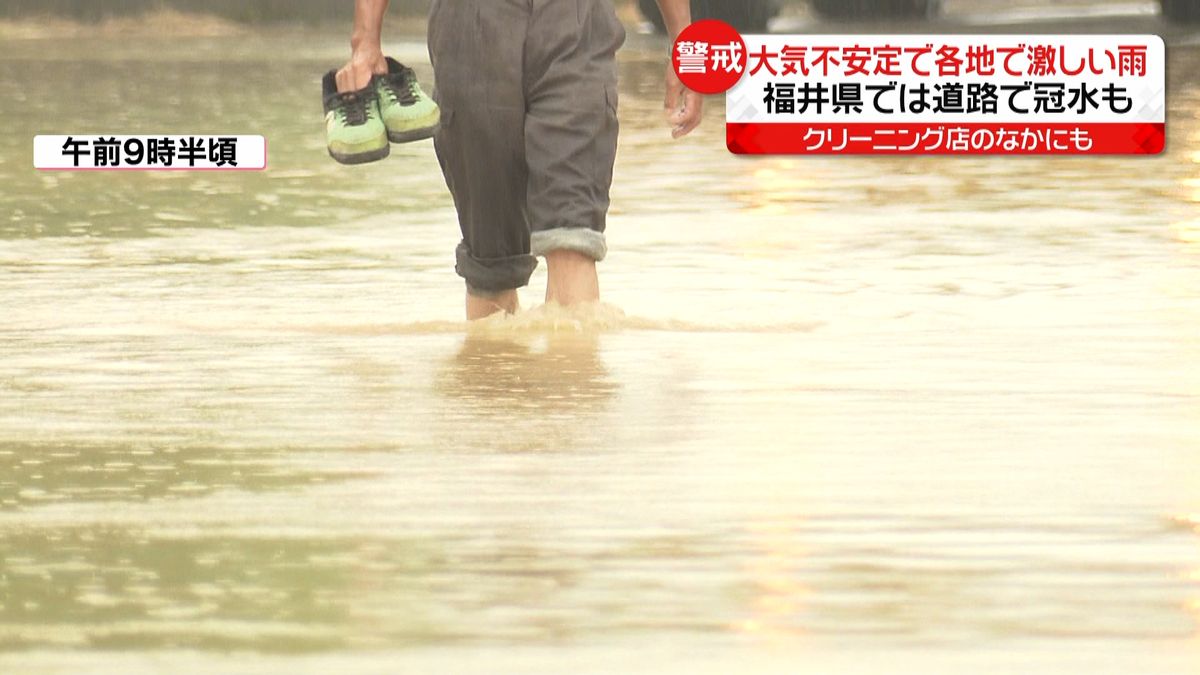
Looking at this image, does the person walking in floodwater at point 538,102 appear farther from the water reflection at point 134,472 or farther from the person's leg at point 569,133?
the water reflection at point 134,472

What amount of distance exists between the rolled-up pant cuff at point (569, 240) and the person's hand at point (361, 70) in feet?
1.57

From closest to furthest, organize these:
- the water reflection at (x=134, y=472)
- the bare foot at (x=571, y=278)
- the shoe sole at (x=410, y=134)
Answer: the water reflection at (x=134, y=472) → the shoe sole at (x=410, y=134) → the bare foot at (x=571, y=278)

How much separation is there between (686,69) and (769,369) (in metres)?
1.15

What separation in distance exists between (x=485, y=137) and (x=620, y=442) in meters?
1.89

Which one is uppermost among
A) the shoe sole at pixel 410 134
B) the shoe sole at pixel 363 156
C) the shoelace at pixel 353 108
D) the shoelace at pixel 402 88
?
the shoelace at pixel 402 88

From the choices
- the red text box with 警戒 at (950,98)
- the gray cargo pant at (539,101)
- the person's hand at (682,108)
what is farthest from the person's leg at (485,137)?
the red text box with 警戒 at (950,98)

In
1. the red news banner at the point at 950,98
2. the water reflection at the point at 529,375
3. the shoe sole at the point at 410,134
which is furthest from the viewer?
the red news banner at the point at 950,98

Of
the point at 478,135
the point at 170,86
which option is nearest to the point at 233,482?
the point at 478,135

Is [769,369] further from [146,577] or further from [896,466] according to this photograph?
[146,577]

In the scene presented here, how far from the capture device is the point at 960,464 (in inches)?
207

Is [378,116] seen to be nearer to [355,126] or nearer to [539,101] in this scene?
[355,126]

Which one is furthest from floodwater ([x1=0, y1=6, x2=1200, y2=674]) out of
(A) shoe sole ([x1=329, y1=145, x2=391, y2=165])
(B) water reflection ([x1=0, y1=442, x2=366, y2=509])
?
(A) shoe sole ([x1=329, y1=145, x2=391, y2=165])

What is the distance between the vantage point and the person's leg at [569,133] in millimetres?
7176

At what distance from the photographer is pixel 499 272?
748cm
